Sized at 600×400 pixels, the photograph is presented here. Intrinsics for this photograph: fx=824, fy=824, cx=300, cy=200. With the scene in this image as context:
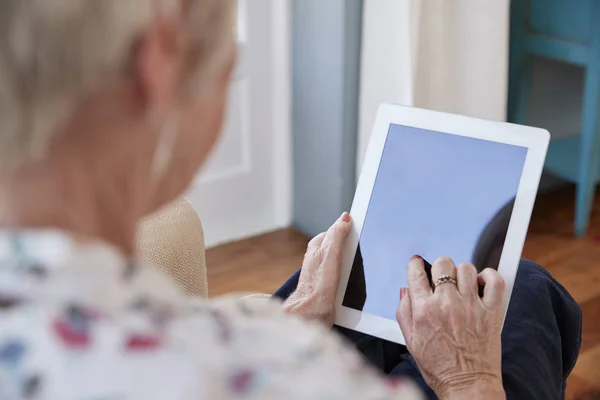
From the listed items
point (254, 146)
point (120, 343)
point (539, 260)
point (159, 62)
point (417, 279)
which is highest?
point (159, 62)

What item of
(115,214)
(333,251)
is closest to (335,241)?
(333,251)

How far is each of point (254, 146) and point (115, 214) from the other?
175 centimetres

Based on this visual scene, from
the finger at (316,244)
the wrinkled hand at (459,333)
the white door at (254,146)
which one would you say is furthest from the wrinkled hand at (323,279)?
the white door at (254,146)

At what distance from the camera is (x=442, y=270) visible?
95cm

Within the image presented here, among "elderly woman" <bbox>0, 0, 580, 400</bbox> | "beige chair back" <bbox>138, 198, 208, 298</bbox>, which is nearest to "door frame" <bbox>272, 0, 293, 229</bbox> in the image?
"beige chair back" <bbox>138, 198, 208, 298</bbox>

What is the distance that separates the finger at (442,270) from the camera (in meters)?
0.93

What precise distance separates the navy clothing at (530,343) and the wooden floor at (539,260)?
0.83m

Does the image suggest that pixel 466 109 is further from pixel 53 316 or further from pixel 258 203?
pixel 53 316

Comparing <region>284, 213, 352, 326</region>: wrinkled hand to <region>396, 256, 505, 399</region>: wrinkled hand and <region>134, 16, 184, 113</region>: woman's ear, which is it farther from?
<region>134, 16, 184, 113</region>: woman's ear

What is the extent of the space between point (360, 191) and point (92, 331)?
0.62 m

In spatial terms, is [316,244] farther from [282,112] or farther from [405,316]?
[282,112]

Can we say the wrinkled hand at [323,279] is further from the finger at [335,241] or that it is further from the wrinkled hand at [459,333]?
the wrinkled hand at [459,333]

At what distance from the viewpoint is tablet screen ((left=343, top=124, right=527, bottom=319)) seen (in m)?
0.97

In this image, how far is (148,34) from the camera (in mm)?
469
